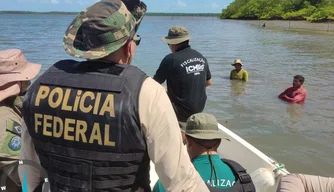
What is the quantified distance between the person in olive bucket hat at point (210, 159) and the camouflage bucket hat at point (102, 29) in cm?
97

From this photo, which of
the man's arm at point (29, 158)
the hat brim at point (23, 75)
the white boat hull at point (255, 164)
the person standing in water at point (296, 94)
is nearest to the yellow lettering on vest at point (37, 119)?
the man's arm at point (29, 158)

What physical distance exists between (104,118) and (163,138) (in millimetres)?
231

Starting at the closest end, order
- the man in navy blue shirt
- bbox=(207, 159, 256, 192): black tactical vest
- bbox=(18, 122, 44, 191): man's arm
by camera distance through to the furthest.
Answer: bbox=(18, 122, 44, 191): man's arm
bbox=(207, 159, 256, 192): black tactical vest
the man in navy blue shirt

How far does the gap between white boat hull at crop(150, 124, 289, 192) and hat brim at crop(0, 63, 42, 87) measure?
1.85 metres

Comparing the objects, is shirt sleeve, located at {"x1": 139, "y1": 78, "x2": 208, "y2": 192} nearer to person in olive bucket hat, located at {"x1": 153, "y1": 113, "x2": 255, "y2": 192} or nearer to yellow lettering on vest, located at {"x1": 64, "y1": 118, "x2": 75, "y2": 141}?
yellow lettering on vest, located at {"x1": 64, "y1": 118, "x2": 75, "y2": 141}

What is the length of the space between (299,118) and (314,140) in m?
1.45

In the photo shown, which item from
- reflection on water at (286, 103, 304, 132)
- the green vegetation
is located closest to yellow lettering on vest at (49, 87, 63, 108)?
reflection on water at (286, 103, 304, 132)

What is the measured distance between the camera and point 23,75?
203 cm

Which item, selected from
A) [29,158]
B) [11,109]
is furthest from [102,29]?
[11,109]

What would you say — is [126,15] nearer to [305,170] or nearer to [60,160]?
[60,160]

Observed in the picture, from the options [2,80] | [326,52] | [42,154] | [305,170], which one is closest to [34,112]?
[42,154]

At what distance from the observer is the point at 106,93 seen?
4.24 feet

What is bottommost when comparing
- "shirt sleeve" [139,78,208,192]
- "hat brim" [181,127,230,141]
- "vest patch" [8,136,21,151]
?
"hat brim" [181,127,230,141]

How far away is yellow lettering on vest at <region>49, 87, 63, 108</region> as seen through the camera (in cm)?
132
